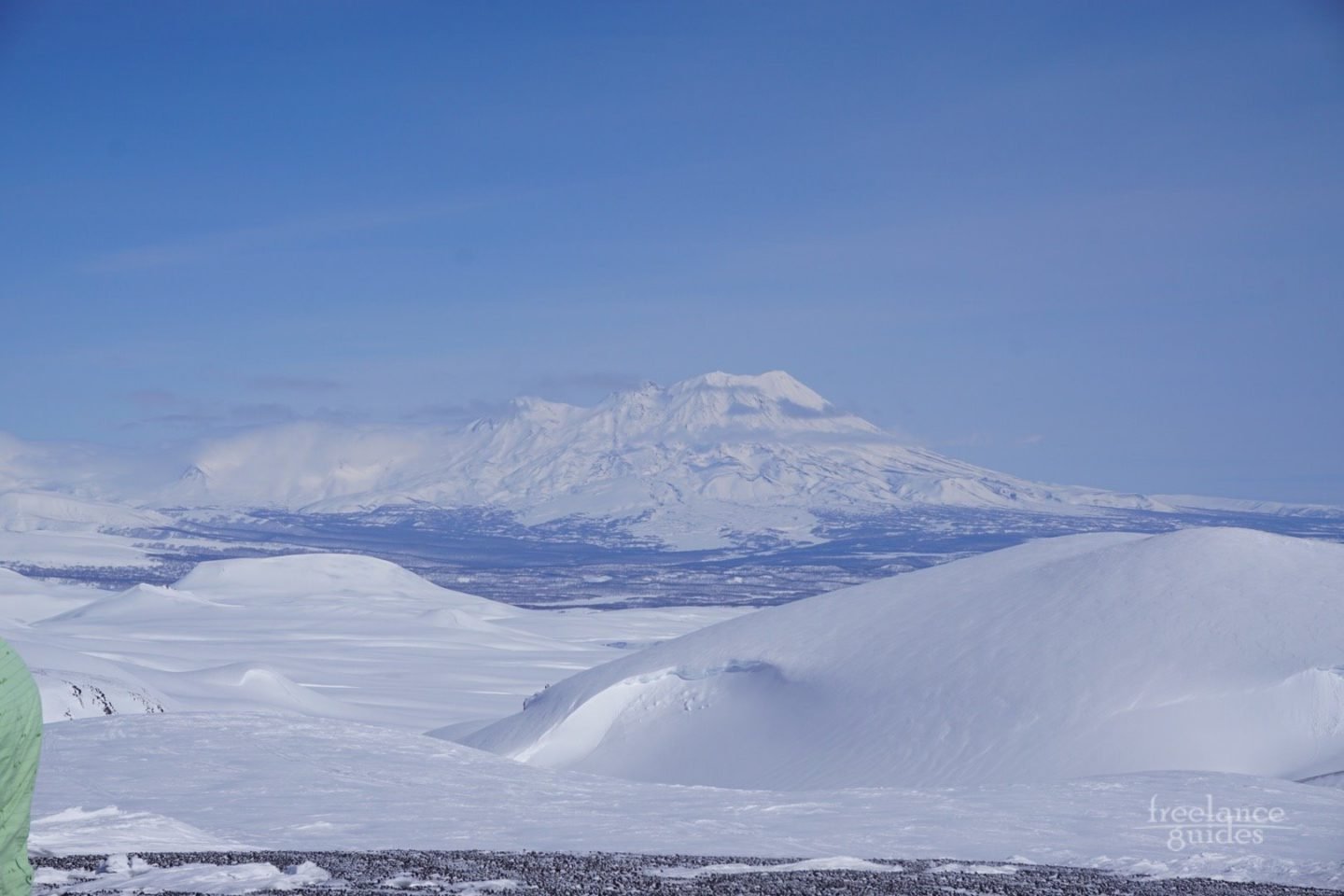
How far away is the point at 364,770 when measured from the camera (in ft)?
57.2

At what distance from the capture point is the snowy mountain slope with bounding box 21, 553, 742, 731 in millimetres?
43906

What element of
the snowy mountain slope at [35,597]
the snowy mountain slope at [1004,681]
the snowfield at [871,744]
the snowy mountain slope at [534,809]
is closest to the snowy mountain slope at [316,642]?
the snowy mountain slope at [35,597]

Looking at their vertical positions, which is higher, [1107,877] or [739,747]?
[1107,877]

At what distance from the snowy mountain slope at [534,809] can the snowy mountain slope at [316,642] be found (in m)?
10.3

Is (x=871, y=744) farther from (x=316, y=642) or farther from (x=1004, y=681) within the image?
(x=316, y=642)

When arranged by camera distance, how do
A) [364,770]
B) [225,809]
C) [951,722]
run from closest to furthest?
[225,809]
[364,770]
[951,722]

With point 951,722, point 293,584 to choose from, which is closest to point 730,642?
point 951,722

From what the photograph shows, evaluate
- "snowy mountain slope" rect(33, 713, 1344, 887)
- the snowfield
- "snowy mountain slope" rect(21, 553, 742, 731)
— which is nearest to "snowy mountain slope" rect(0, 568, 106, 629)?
"snowy mountain slope" rect(21, 553, 742, 731)

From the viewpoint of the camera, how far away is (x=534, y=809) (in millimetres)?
15703

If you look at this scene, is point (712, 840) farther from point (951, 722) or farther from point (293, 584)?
point (293, 584)

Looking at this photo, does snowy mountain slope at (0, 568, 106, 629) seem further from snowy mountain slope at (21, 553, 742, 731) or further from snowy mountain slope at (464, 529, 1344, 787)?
snowy mountain slope at (464, 529, 1344, 787)

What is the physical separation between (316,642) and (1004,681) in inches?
2533

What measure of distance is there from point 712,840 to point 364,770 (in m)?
6.21

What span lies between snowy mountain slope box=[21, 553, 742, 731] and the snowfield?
0.84m
